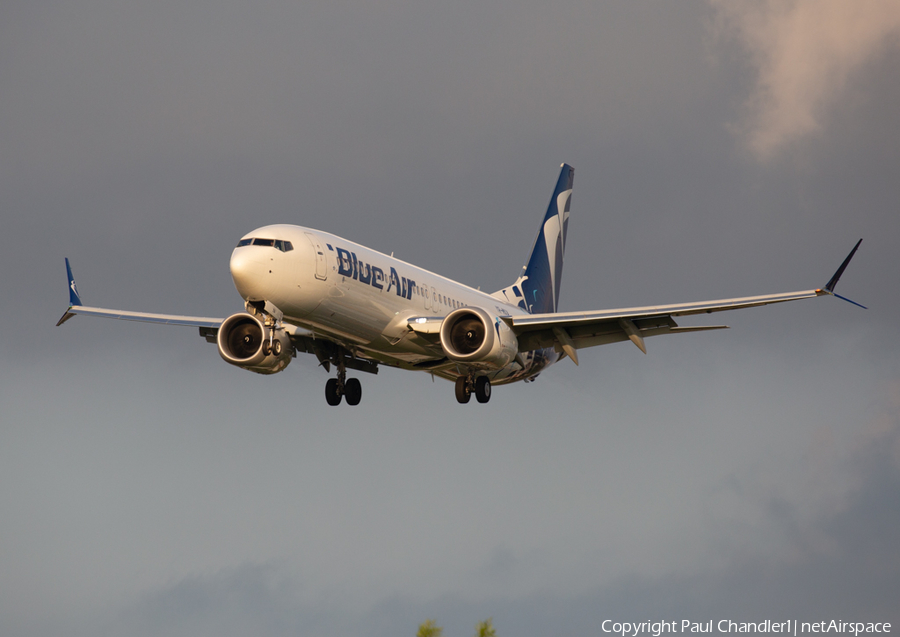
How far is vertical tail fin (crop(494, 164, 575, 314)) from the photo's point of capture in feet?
165

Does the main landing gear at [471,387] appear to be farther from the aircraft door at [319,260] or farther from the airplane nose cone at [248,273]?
the airplane nose cone at [248,273]

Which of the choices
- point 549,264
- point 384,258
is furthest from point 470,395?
point 549,264

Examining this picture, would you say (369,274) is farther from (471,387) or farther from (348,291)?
(471,387)

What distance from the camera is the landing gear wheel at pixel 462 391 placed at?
38938 mm

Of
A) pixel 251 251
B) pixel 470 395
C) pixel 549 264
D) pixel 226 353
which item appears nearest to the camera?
pixel 251 251

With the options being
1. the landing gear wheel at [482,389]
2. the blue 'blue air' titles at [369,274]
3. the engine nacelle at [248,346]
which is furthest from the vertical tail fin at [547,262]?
the engine nacelle at [248,346]

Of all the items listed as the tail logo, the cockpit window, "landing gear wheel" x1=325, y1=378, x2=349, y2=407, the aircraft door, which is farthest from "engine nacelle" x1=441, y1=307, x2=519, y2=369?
the tail logo

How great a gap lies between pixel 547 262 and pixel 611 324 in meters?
16.6

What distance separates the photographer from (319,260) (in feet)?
104

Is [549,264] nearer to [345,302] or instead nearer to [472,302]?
[472,302]

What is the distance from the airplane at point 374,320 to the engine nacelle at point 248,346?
1.3 inches

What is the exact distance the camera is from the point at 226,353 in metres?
35.7

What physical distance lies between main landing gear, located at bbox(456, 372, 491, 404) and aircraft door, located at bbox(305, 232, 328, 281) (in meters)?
9.03

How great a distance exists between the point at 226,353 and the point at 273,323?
3.77 m
